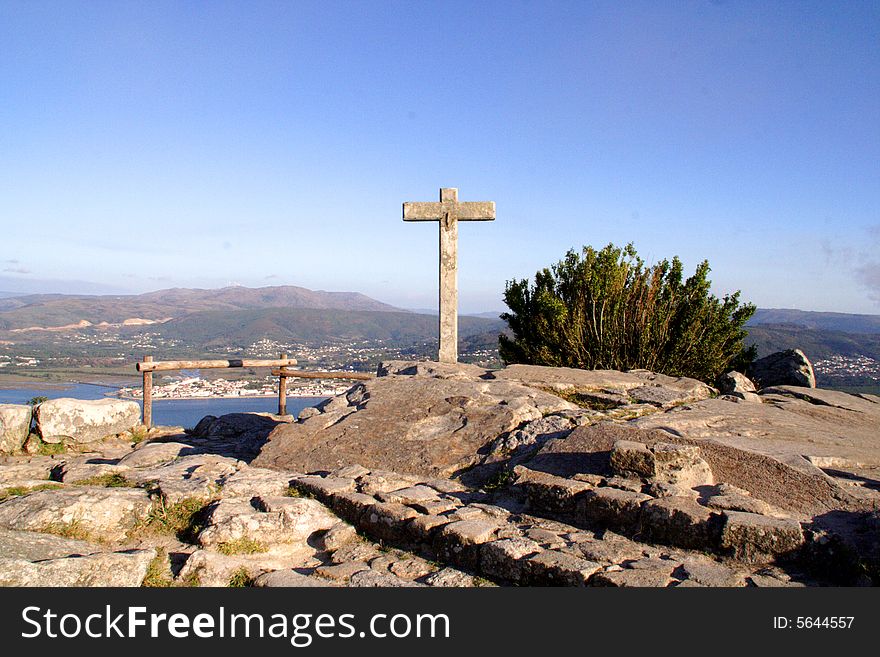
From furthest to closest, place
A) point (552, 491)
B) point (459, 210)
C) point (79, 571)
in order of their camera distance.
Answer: point (459, 210)
point (552, 491)
point (79, 571)

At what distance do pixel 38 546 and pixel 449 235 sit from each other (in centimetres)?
866

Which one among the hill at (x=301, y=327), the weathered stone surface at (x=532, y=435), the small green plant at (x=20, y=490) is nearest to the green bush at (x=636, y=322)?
the weathered stone surface at (x=532, y=435)

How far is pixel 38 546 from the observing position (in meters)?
3.88

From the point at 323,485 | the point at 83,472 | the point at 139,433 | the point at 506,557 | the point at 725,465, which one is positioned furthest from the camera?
the point at 139,433

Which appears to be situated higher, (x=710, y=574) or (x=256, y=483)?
(x=710, y=574)

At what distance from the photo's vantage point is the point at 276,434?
7.12 m

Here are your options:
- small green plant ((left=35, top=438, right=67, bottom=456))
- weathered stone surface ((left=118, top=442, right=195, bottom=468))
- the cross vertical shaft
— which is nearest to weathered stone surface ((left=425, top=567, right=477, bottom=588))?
weathered stone surface ((left=118, top=442, right=195, bottom=468))

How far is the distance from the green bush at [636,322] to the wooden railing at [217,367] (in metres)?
4.35

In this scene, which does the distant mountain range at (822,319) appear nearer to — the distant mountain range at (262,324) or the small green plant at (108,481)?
the distant mountain range at (262,324)

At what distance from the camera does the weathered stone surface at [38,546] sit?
3689 mm

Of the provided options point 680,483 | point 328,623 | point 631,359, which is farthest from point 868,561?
point 631,359

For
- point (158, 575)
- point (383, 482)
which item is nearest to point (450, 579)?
point (383, 482)

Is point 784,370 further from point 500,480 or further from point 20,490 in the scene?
point 20,490

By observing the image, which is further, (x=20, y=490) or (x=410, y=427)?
(x=410, y=427)
